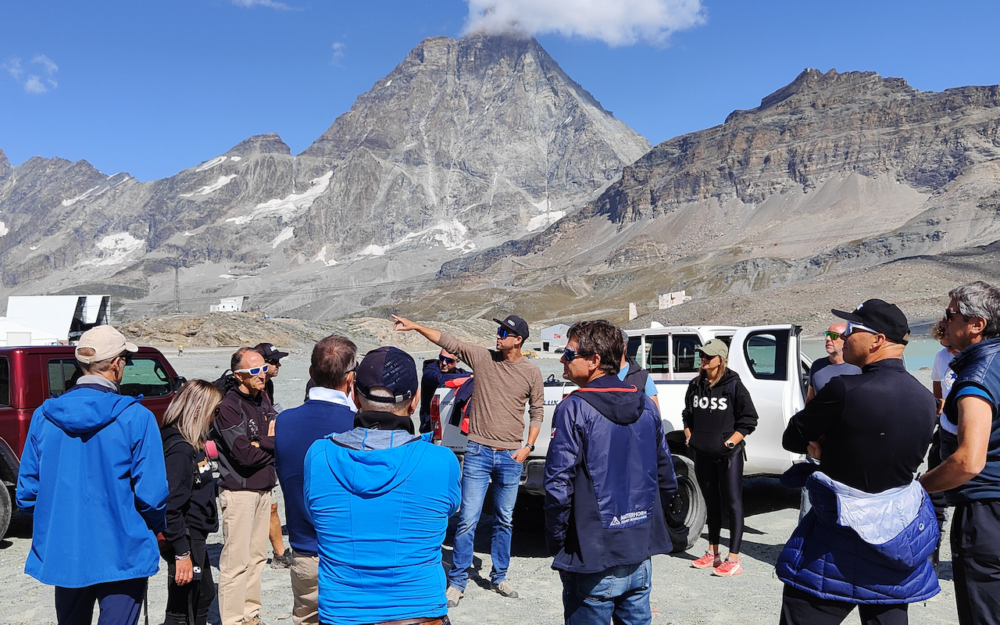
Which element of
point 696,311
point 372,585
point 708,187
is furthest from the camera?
point 708,187

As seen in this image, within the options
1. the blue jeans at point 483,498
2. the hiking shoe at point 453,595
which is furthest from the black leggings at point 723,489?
the hiking shoe at point 453,595

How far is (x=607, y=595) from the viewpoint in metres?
3.32

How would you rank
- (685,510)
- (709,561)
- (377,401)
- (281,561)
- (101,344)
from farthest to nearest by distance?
(685,510) → (281,561) → (709,561) → (101,344) → (377,401)

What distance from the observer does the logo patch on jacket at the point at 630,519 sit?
329 cm

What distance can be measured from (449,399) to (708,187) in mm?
189384

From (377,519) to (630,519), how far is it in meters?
1.19

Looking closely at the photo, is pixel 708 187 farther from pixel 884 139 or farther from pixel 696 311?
pixel 696 311

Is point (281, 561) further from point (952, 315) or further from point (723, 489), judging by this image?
point (952, 315)

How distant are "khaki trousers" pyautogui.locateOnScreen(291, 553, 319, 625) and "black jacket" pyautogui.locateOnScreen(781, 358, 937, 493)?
2.50 m

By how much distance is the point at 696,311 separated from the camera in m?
80.4

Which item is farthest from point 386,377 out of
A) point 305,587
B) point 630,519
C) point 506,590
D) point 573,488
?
point 506,590

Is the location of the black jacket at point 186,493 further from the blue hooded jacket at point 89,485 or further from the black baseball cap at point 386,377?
the black baseball cap at point 386,377

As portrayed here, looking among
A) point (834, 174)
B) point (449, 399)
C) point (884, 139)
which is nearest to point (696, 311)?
point (449, 399)

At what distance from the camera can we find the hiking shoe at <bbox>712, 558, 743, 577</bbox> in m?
6.11
